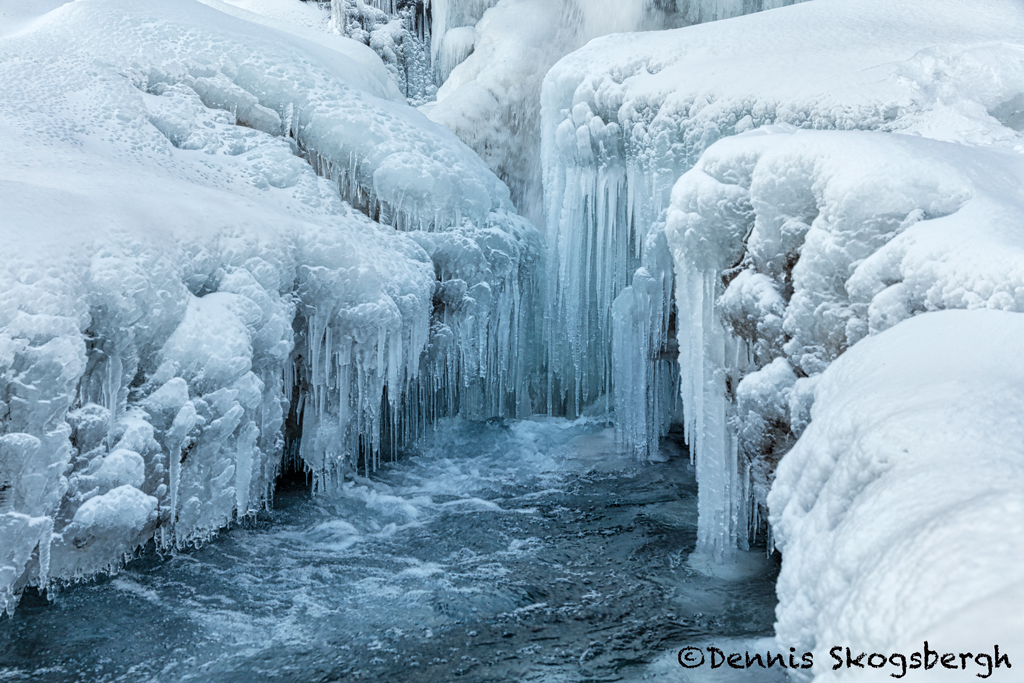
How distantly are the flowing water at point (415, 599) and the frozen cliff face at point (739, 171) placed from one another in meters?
0.73

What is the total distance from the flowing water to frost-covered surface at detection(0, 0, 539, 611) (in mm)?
309

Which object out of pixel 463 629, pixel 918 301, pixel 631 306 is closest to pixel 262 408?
pixel 463 629

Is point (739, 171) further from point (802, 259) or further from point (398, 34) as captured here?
point (398, 34)

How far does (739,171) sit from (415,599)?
317 centimetres

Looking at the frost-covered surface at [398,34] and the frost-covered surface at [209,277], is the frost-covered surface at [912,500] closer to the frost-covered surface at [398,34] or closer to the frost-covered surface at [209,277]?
the frost-covered surface at [209,277]

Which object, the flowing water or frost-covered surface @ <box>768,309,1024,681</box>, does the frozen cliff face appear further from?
the flowing water

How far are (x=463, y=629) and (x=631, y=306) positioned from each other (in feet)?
12.0

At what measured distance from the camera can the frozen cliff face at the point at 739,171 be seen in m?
3.93

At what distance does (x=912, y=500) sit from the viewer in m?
1.99

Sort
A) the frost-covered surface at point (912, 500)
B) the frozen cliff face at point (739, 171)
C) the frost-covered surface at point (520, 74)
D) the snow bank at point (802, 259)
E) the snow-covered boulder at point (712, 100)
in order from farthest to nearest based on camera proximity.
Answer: the frost-covered surface at point (520, 74), the snow-covered boulder at point (712, 100), the frozen cliff face at point (739, 171), the snow bank at point (802, 259), the frost-covered surface at point (912, 500)

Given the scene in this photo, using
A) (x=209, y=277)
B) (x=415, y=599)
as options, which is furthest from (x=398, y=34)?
(x=415, y=599)

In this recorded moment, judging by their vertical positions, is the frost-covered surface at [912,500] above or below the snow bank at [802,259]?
below

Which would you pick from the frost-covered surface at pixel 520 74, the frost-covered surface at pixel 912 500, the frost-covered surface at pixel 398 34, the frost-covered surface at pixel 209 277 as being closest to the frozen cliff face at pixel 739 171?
the frost-covered surface at pixel 912 500

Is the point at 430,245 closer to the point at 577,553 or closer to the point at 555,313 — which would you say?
the point at 555,313
